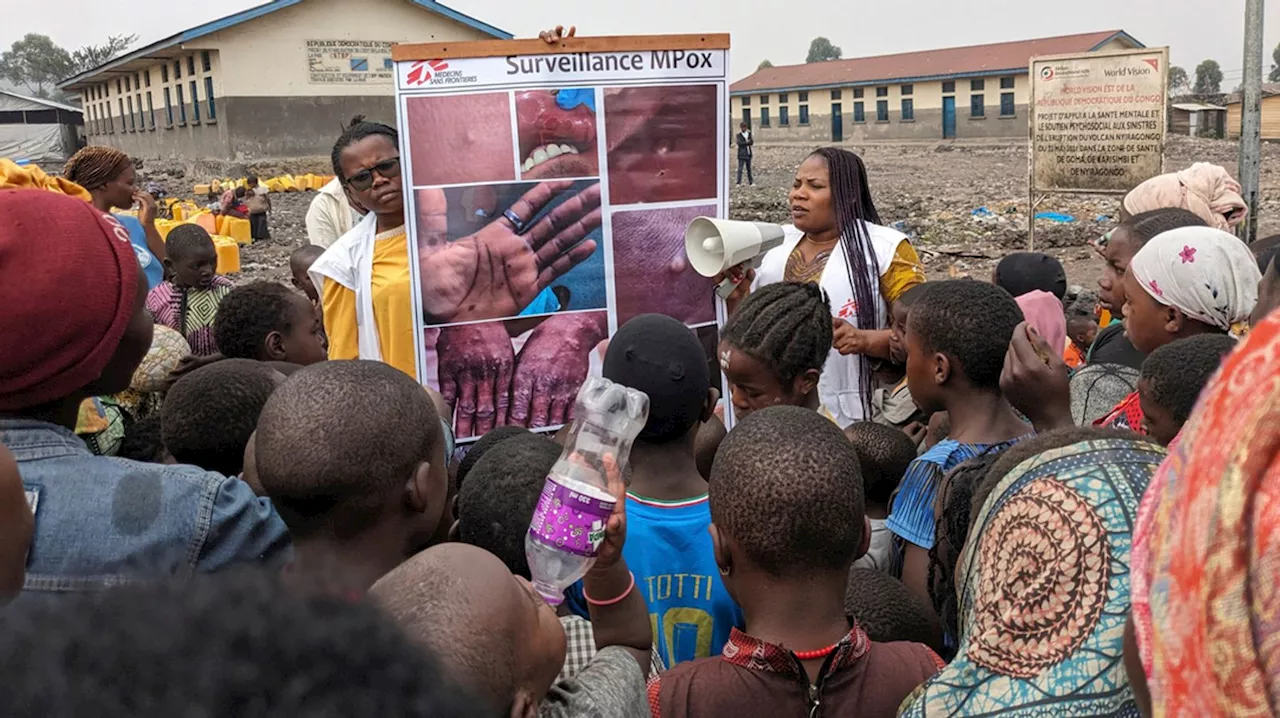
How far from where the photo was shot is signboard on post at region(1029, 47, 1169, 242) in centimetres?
848

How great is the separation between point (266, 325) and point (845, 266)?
2.07 metres

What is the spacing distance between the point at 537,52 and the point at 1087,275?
10.0 metres

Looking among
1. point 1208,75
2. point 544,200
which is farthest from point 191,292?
point 1208,75

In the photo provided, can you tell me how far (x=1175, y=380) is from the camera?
2248mm

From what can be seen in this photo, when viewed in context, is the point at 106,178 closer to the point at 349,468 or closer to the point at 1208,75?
the point at 349,468

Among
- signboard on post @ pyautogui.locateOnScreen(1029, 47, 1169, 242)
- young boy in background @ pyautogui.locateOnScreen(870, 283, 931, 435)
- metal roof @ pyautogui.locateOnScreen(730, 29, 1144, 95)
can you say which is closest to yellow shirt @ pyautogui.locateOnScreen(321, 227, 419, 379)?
young boy in background @ pyautogui.locateOnScreen(870, 283, 931, 435)

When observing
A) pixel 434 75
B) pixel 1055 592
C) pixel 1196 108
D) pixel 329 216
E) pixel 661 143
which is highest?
pixel 1196 108

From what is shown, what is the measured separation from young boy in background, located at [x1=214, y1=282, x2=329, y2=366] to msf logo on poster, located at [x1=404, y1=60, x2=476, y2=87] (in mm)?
867

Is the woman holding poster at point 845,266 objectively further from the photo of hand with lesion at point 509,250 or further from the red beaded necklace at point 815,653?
the red beaded necklace at point 815,653

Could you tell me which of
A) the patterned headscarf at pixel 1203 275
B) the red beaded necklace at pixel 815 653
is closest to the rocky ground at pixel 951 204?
the patterned headscarf at pixel 1203 275

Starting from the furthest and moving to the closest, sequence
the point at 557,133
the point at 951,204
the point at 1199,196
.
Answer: the point at 951,204 → the point at 1199,196 → the point at 557,133

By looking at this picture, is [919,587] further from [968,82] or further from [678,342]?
[968,82]

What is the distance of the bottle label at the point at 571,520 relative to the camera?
6.00 feet

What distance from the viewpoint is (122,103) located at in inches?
1512
